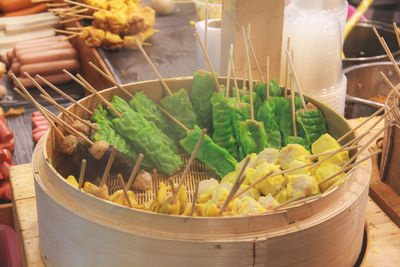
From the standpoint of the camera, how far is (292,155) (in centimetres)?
192

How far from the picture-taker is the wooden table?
1932 millimetres

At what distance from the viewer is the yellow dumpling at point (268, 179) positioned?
184 centimetres

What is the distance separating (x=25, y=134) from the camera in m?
3.97

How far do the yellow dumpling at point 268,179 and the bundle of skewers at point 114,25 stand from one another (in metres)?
3.00

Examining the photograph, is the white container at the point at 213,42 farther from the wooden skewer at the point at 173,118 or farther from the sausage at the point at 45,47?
the sausage at the point at 45,47

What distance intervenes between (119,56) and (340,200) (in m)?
3.32

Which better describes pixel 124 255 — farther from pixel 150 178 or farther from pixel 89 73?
pixel 89 73

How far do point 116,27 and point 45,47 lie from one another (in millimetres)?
950

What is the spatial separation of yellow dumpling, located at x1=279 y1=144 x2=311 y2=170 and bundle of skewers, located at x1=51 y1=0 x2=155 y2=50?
295 cm

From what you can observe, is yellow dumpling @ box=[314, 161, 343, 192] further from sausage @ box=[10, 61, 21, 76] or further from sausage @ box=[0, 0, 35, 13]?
sausage @ box=[0, 0, 35, 13]

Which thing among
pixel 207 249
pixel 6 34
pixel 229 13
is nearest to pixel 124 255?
pixel 207 249

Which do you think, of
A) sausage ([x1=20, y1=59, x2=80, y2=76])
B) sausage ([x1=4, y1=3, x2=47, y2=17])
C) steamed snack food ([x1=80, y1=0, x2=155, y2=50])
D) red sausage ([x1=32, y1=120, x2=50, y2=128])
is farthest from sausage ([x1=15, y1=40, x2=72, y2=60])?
red sausage ([x1=32, y1=120, x2=50, y2=128])

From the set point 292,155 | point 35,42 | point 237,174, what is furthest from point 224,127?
point 35,42

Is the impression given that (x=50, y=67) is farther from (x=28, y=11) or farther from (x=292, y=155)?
(x=292, y=155)
